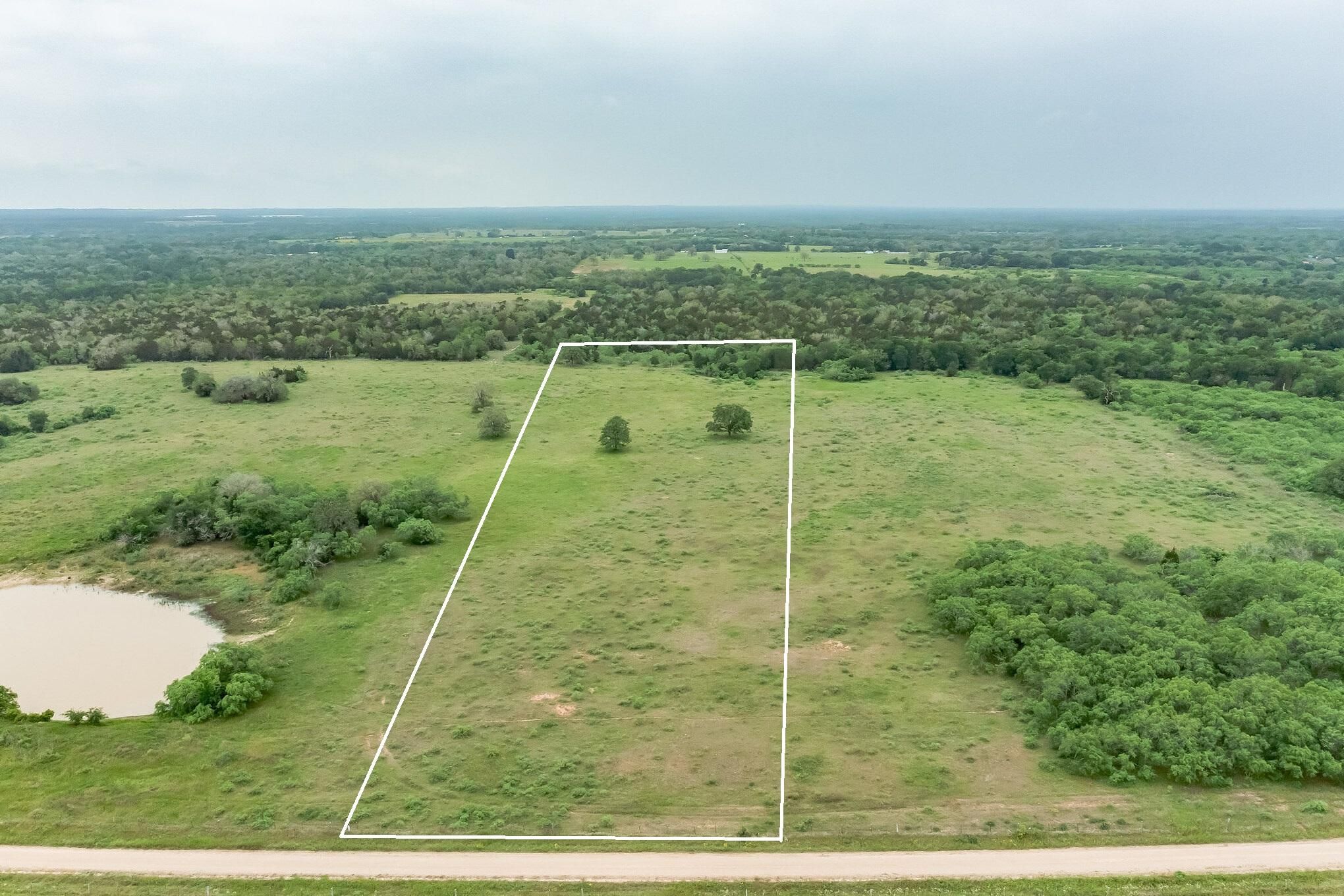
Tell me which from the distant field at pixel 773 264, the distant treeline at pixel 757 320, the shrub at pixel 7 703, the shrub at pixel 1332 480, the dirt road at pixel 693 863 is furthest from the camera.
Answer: the distant field at pixel 773 264

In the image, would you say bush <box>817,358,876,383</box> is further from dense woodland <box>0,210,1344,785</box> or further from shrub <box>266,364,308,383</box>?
shrub <box>266,364,308,383</box>

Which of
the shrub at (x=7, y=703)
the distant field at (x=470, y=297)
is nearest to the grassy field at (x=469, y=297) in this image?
the distant field at (x=470, y=297)

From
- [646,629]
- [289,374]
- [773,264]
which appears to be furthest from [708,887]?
[773,264]

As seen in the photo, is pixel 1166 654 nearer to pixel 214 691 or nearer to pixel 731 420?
pixel 731 420

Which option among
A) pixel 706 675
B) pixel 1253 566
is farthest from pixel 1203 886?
pixel 1253 566

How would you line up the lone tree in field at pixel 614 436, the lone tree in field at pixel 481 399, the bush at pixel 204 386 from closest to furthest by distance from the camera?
1. the lone tree in field at pixel 614 436
2. the lone tree in field at pixel 481 399
3. the bush at pixel 204 386

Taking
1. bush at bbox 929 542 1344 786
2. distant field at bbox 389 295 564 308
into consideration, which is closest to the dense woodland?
bush at bbox 929 542 1344 786

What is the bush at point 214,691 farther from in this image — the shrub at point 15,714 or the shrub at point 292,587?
the shrub at point 292,587
